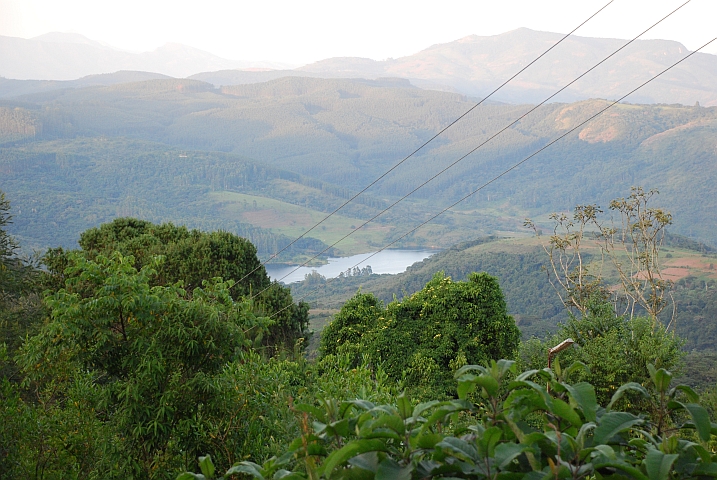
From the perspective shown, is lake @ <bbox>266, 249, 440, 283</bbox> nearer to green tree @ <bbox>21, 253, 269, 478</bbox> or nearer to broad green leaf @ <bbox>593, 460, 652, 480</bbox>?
green tree @ <bbox>21, 253, 269, 478</bbox>

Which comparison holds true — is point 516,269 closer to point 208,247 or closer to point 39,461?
point 208,247

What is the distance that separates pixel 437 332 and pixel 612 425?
13888mm

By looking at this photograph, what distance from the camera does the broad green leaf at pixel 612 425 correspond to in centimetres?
161

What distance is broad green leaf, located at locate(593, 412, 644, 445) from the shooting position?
5.29 feet

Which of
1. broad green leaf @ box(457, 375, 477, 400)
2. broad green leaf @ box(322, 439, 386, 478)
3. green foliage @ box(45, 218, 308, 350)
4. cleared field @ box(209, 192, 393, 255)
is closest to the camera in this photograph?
broad green leaf @ box(322, 439, 386, 478)

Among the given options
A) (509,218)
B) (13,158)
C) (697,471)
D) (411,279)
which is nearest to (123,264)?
(697,471)

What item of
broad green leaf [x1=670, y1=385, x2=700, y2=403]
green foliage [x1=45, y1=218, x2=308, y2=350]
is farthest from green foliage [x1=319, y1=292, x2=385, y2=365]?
broad green leaf [x1=670, y1=385, x2=700, y2=403]

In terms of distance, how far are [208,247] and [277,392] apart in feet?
44.3

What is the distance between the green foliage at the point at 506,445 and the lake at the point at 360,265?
11067cm

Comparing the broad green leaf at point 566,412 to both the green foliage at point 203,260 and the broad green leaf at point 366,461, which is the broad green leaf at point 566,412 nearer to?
the broad green leaf at point 366,461

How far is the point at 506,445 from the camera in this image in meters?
1.54

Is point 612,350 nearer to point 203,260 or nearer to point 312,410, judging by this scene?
point 203,260

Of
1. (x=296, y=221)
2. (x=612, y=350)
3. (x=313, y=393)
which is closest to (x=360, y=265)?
(x=296, y=221)

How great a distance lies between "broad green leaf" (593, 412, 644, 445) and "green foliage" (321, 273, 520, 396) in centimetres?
1298
